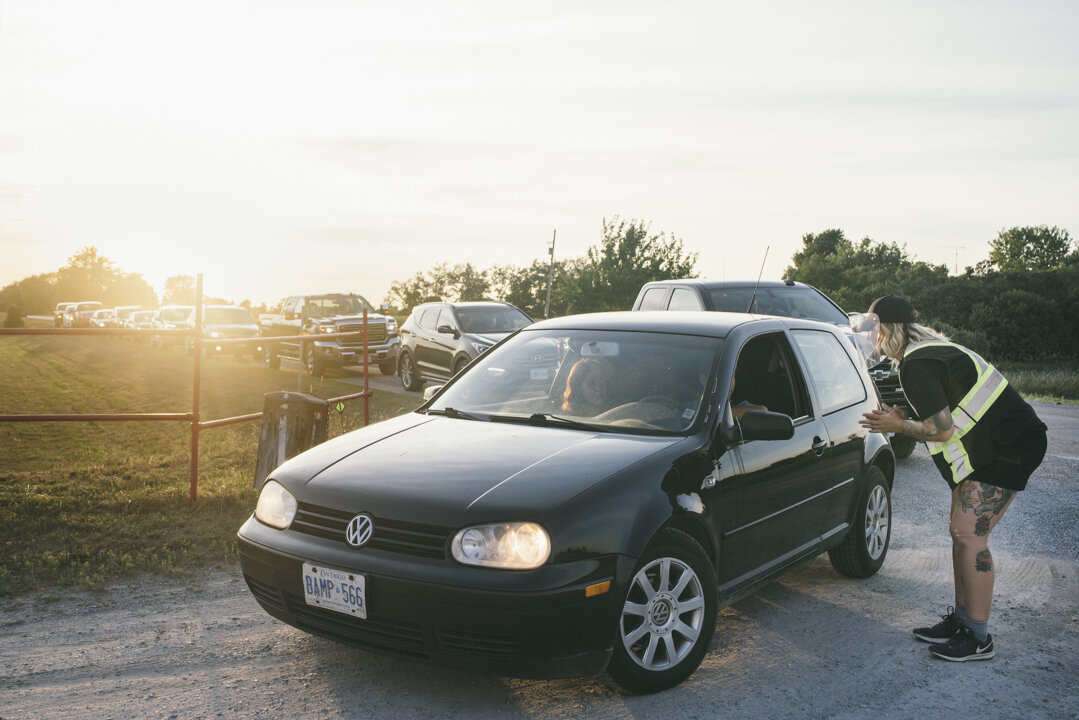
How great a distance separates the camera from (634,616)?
3670 mm

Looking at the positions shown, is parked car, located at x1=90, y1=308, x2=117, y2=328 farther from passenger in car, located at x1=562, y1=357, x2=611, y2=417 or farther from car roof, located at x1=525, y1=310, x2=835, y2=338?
passenger in car, located at x1=562, y1=357, x2=611, y2=417

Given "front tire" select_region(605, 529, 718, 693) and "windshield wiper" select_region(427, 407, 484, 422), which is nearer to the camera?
"front tire" select_region(605, 529, 718, 693)

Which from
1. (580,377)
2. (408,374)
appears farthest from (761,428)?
(408,374)

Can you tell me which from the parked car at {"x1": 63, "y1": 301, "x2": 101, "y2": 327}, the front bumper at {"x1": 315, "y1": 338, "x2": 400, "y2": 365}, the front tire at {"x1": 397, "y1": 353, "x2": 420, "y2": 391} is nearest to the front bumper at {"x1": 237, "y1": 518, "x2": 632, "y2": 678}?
the front tire at {"x1": 397, "y1": 353, "x2": 420, "y2": 391}

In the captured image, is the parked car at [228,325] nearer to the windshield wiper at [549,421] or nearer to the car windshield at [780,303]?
the car windshield at [780,303]

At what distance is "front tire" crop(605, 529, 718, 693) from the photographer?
→ 3.65 m

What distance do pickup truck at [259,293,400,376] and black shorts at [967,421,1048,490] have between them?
17.0 meters

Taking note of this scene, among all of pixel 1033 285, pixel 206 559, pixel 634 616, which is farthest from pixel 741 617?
pixel 1033 285

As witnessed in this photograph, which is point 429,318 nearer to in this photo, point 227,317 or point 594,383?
point 594,383

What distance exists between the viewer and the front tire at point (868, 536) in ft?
18.4

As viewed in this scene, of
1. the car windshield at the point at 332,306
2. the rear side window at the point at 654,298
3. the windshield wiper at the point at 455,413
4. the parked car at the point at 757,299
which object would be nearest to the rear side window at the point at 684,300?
the parked car at the point at 757,299

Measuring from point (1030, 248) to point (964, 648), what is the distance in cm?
10297

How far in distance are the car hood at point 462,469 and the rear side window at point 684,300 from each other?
7374 mm

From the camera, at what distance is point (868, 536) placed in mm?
5703
